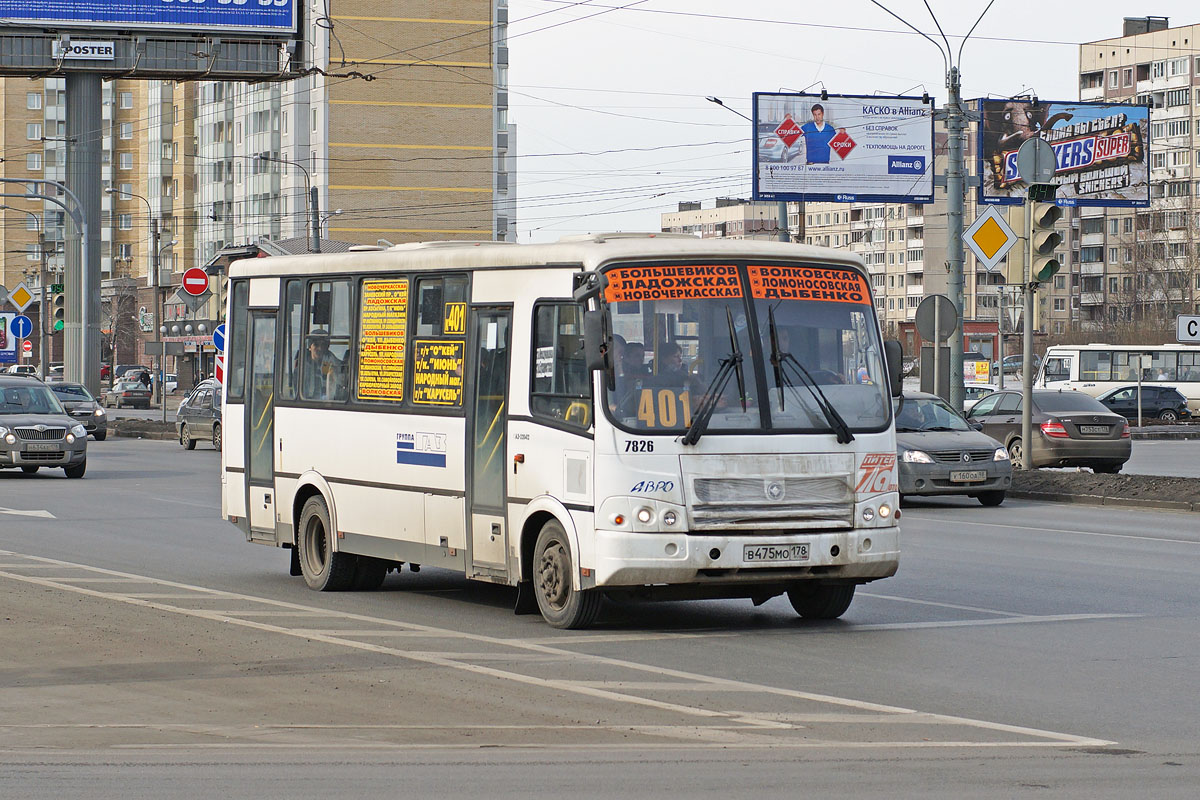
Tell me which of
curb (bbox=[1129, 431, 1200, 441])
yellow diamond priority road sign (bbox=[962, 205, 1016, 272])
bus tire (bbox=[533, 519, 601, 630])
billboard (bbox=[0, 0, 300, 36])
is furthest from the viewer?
billboard (bbox=[0, 0, 300, 36])

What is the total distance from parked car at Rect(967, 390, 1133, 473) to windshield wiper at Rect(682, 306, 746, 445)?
1947 cm

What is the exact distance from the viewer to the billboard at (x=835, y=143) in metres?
48.9

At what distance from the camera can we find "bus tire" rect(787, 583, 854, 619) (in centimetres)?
1227

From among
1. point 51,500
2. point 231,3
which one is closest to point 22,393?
point 51,500

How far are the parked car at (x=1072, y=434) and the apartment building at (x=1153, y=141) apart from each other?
320ft

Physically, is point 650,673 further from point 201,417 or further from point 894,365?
point 201,417

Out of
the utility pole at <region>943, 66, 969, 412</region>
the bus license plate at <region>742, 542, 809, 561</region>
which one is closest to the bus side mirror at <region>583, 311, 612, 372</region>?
the bus license plate at <region>742, 542, 809, 561</region>

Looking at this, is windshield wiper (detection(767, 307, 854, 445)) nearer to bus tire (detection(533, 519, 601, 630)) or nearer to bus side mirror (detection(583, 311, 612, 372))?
bus side mirror (detection(583, 311, 612, 372))

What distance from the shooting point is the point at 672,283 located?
11.5 meters

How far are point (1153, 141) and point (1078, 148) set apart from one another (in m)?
94.4

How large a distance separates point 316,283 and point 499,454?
2.94m

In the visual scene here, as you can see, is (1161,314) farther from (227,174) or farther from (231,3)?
(231,3)

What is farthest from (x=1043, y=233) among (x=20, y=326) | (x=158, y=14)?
(x=20, y=326)

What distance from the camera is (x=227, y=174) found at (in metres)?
112
